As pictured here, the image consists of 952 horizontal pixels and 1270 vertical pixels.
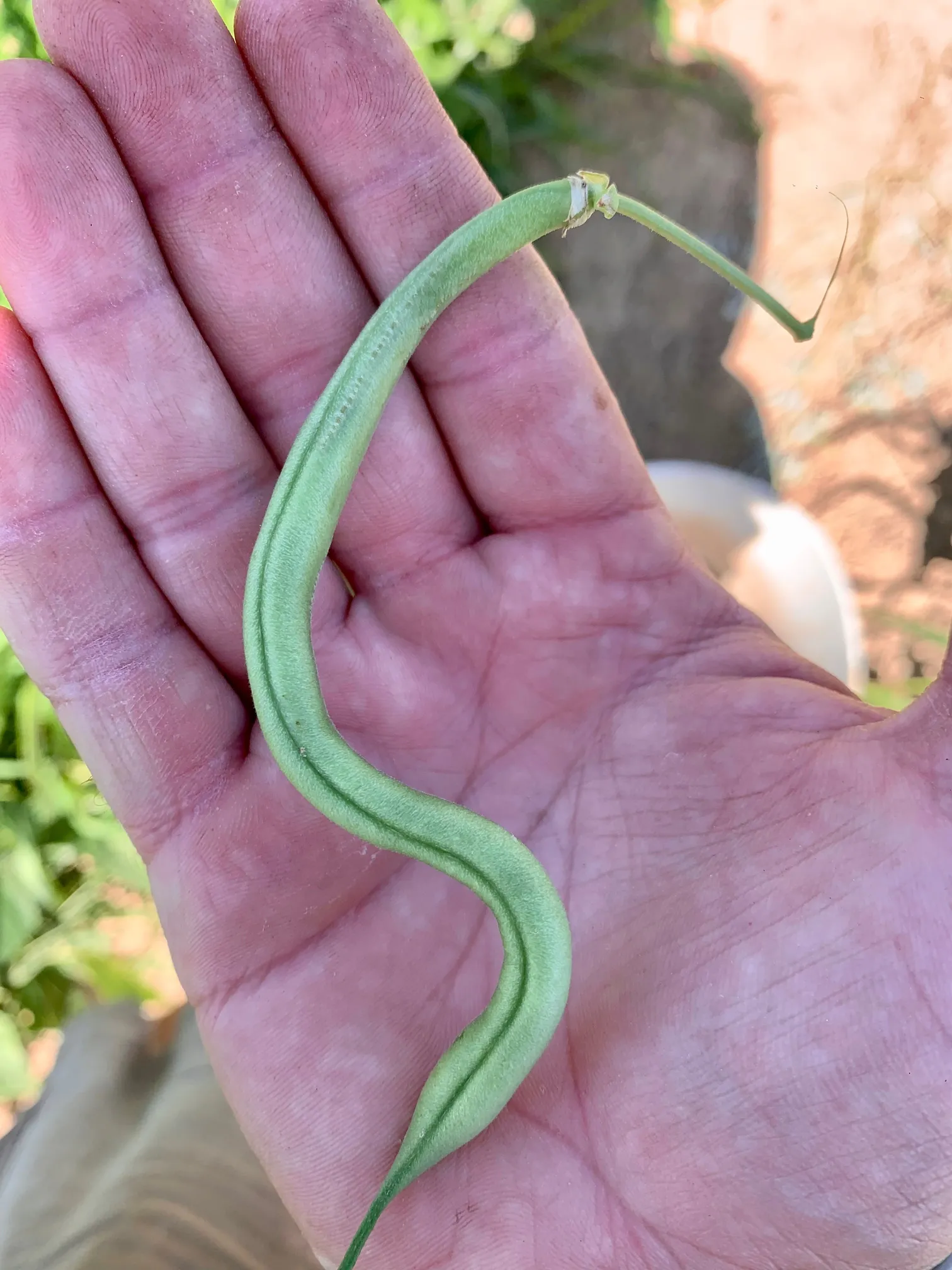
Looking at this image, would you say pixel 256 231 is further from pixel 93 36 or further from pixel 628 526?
pixel 628 526

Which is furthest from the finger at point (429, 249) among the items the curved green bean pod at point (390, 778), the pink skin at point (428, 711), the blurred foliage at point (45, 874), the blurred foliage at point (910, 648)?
the blurred foliage at point (910, 648)

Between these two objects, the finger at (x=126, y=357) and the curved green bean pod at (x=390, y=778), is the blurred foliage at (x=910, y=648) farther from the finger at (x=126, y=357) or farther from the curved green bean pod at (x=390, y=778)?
the finger at (x=126, y=357)

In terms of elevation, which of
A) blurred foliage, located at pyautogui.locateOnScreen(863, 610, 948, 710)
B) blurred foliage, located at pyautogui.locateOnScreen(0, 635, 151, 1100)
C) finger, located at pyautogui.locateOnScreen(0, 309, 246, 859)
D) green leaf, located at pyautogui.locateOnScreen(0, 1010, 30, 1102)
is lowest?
blurred foliage, located at pyautogui.locateOnScreen(863, 610, 948, 710)

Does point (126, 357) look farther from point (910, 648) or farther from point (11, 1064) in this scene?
point (910, 648)

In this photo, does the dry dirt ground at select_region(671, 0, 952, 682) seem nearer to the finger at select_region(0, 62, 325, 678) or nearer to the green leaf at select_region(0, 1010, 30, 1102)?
the finger at select_region(0, 62, 325, 678)

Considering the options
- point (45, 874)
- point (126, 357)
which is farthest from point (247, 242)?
point (45, 874)

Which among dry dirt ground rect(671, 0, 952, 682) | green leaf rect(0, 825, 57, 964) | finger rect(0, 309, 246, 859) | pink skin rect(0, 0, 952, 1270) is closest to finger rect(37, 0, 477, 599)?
pink skin rect(0, 0, 952, 1270)
